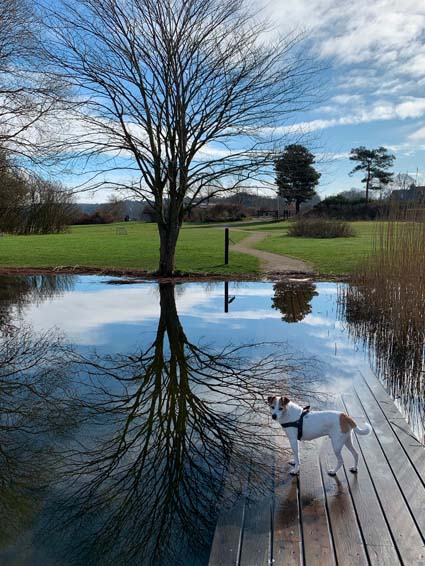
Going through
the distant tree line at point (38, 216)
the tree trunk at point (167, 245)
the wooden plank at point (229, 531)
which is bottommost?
the wooden plank at point (229, 531)

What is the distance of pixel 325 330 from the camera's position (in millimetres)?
8719

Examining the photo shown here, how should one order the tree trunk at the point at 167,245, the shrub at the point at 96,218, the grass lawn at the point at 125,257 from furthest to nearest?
the shrub at the point at 96,218
the grass lawn at the point at 125,257
the tree trunk at the point at 167,245

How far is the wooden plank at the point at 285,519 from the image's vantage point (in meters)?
2.63

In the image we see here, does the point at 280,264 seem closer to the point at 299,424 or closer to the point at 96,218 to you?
the point at 299,424

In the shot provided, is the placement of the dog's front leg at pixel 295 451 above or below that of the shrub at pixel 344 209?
below

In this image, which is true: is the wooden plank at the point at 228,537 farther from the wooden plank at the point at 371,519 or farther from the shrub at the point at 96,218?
the shrub at the point at 96,218

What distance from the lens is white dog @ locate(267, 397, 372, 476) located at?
3.41 meters

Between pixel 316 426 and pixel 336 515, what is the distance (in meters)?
0.62

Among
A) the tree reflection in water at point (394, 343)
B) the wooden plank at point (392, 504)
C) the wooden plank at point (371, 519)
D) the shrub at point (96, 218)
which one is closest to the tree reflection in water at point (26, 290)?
the tree reflection in water at point (394, 343)

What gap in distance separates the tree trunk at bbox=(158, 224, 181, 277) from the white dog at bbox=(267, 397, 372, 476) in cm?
1165

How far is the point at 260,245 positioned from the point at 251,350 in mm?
18641

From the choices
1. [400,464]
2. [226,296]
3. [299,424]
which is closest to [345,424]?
[299,424]

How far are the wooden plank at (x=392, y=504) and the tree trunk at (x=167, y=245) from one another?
1150 centimetres

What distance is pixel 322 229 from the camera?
3228 cm
